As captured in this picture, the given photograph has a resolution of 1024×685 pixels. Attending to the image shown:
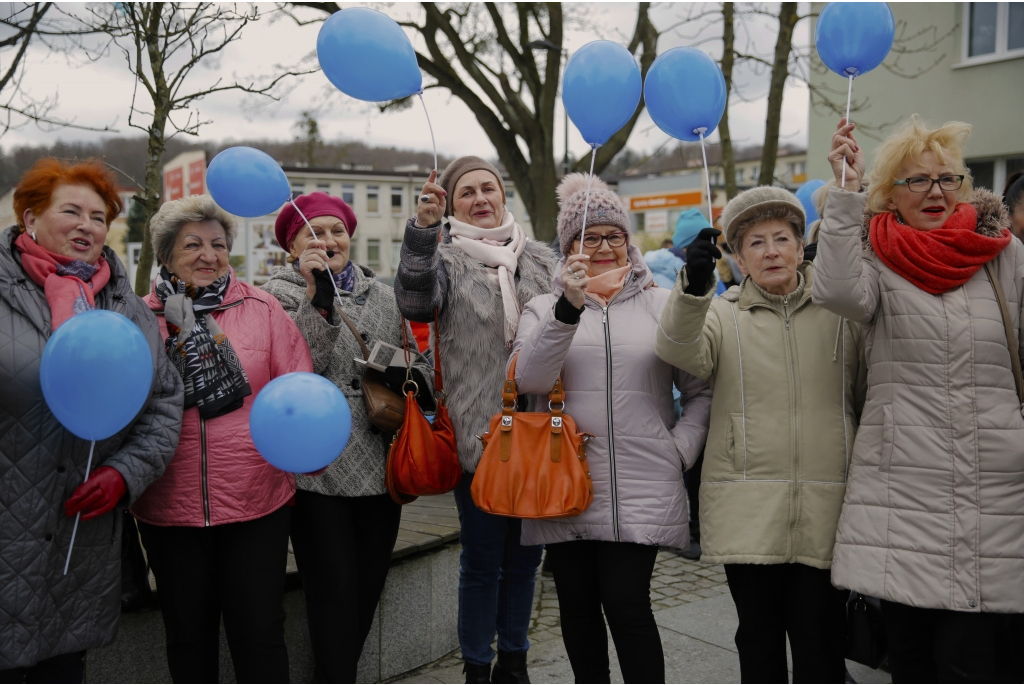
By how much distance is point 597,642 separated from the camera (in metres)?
2.77

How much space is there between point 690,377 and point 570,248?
615 millimetres

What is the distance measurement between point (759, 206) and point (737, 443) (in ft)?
2.53

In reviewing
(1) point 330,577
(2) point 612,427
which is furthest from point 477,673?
(2) point 612,427

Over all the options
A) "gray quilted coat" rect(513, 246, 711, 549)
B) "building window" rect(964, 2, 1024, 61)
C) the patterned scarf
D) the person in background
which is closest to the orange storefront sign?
"building window" rect(964, 2, 1024, 61)

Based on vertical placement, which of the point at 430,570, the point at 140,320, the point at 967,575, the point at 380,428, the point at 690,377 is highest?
the point at 140,320

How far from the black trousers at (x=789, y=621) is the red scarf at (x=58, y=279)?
2.15 m

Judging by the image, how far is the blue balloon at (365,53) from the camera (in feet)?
9.14

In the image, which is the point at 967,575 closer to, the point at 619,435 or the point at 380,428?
the point at 619,435

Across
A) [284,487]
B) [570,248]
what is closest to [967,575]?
[570,248]

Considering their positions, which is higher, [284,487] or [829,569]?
[284,487]

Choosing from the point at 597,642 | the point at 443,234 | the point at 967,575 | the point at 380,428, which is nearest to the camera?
the point at 967,575

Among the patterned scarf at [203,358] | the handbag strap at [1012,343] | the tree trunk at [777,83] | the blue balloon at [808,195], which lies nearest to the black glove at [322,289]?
the patterned scarf at [203,358]

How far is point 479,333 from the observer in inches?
120

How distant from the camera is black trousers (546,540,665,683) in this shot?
8.57 feet
